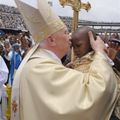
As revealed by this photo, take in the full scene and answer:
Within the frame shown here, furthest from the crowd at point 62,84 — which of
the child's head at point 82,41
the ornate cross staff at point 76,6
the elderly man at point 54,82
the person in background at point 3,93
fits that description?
the ornate cross staff at point 76,6

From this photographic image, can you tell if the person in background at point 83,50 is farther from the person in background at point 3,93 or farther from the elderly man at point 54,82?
the person in background at point 3,93

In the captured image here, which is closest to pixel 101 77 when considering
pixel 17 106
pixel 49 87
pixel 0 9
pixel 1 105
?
pixel 49 87

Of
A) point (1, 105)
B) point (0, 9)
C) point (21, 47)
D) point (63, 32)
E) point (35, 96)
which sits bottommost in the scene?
point (0, 9)

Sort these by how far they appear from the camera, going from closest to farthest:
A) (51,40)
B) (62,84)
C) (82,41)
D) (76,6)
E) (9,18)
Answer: (62,84), (51,40), (82,41), (76,6), (9,18)

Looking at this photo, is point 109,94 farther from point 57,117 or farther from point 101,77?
point 57,117

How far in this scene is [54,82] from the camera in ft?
9.96

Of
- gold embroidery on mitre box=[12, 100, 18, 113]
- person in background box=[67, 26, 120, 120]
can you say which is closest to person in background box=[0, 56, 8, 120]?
person in background box=[67, 26, 120, 120]

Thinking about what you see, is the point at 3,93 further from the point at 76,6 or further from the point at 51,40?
the point at 51,40

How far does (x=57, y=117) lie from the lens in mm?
2973

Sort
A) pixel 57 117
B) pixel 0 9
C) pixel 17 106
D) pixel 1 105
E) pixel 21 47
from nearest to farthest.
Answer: pixel 57 117
pixel 17 106
pixel 1 105
pixel 21 47
pixel 0 9

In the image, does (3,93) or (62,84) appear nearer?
(62,84)

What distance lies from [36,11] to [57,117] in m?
0.75

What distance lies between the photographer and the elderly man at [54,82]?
298 cm

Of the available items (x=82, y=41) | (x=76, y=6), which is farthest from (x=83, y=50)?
(x=76, y=6)
